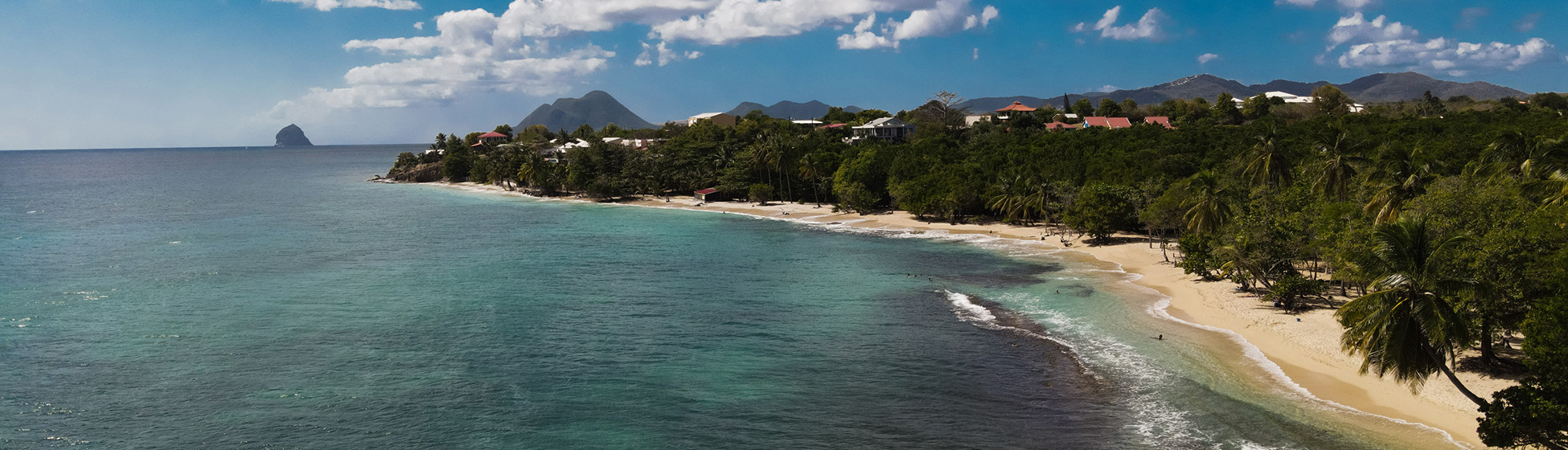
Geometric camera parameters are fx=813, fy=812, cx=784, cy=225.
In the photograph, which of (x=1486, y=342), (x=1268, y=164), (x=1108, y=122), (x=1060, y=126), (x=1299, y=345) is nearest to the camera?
(x=1486, y=342)

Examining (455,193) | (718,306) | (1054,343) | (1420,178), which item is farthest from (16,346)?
(455,193)

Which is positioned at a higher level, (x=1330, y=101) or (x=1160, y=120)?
(x=1330, y=101)

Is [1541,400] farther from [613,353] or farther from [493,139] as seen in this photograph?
[493,139]

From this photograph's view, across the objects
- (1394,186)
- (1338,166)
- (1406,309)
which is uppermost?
(1338,166)

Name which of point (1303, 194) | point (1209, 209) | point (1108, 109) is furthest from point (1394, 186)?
point (1108, 109)

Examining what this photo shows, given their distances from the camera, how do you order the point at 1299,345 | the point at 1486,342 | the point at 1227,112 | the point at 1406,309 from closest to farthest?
the point at 1406,309 → the point at 1486,342 → the point at 1299,345 → the point at 1227,112

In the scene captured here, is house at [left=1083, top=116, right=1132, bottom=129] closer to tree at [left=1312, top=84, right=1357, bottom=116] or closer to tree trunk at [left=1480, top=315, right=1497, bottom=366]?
tree at [left=1312, top=84, right=1357, bottom=116]

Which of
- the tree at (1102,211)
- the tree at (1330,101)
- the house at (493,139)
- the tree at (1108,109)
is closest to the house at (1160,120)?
the tree at (1108,109)
